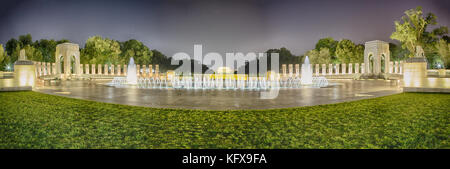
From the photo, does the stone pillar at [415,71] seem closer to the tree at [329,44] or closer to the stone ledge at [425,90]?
the stone ledge at [425,90]

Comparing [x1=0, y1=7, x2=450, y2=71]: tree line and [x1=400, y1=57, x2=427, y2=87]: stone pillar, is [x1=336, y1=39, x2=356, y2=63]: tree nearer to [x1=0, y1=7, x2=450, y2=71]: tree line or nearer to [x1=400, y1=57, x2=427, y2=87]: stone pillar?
[x1=0, y1=7, x2=450, y2=71]: tree line

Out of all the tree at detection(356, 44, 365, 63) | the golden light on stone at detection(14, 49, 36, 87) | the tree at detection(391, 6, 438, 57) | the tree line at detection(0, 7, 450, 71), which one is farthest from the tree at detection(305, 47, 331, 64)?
the golden light on stone at detection(14, 49, 36, 87)

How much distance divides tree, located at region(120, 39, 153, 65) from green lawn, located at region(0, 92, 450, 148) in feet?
151

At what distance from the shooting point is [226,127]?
4.81 m

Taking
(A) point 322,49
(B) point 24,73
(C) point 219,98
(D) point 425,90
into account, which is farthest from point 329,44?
(B) point 24,73

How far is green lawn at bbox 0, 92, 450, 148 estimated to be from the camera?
3.81 m

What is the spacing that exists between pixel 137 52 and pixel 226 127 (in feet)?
167

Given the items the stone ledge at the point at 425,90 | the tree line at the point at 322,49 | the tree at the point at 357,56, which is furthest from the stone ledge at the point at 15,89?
the tree at the point at 357,56

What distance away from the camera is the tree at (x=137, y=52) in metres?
50.6

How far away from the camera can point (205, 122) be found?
525cm

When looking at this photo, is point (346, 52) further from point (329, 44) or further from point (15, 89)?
point (15, 89)

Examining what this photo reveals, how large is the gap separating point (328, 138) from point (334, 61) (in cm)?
4806

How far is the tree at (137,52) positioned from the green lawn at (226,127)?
1814 inches
